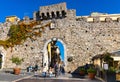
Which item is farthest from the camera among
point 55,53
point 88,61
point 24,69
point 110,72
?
point 55,53

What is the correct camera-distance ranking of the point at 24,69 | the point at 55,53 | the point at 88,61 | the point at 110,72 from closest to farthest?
1. the point at 110,72
2. the point at 88,61
3. the point at 24,69
4. the point at 55,53

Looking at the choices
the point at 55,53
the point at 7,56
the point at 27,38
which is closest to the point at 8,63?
the point at 7,56

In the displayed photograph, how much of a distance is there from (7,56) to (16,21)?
4.18 m

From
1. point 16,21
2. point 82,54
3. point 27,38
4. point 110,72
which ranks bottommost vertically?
point 110,72

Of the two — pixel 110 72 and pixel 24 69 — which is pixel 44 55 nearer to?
pixel 24 69

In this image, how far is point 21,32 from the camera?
2838cm

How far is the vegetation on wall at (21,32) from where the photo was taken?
2795cm

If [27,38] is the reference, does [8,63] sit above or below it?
below

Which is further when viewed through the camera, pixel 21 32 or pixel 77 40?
pixel 21 32

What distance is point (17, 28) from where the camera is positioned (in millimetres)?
28594

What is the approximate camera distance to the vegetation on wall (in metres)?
28.0

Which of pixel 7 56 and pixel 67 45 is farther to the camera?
pixel 7 56

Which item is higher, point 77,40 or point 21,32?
point 21,32

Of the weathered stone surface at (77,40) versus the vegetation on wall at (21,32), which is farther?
the vegetation on wall at (21,32)
